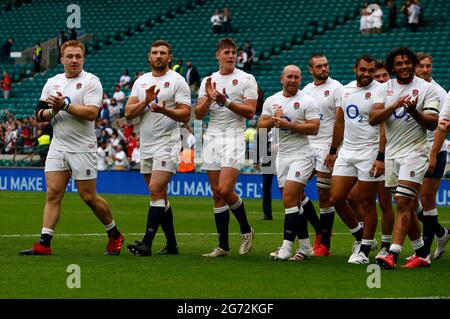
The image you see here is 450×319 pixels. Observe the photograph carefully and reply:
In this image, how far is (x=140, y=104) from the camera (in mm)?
12875

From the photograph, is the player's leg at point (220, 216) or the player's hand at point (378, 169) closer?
the player's hand at point (378, 169)

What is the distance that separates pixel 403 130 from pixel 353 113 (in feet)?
3.49

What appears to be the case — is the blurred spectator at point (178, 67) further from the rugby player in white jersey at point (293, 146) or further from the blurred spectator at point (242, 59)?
the rugby player in white jersey at point (293, 146)

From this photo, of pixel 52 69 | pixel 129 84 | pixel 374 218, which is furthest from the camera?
pixel 52 69

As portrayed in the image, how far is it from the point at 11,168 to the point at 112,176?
3.57 m

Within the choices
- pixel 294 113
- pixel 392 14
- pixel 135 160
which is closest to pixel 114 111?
pixel 135 160

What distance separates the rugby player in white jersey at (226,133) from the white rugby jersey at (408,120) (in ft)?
6.49

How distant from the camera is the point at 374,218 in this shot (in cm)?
1230

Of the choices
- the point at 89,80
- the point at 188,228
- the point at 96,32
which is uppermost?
the point at 96,32

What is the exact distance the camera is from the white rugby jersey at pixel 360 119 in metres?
12.6

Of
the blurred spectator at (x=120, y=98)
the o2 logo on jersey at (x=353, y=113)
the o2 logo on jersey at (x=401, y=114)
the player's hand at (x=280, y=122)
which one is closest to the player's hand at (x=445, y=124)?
the o2 logo on jersey at (x=401, y=114)

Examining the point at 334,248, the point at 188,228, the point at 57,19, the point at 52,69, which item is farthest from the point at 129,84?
the point at 334,248
